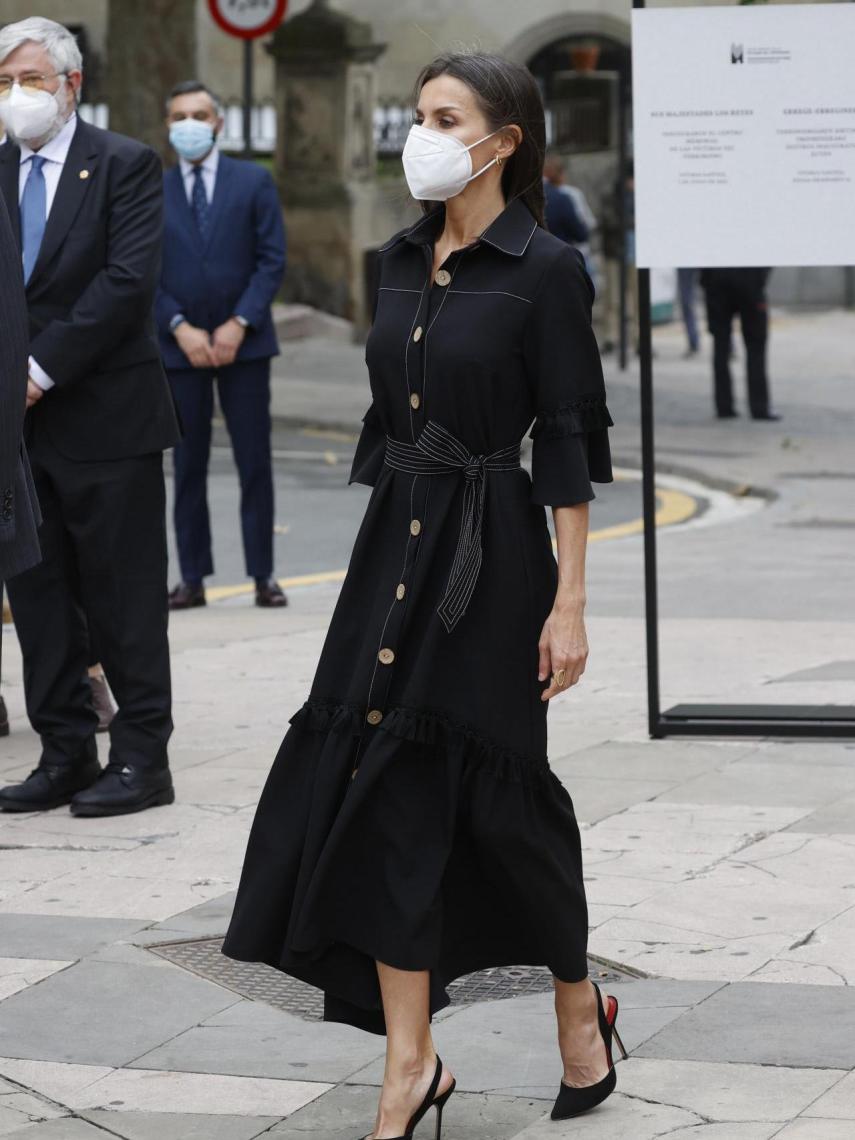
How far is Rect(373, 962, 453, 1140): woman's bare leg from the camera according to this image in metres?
3.75

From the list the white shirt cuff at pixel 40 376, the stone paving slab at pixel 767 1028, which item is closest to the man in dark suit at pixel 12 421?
the stone paving slab at pixel 767 1028

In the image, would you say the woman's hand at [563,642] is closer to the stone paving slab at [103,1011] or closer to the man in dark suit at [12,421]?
the man in dark suit at [12,421]

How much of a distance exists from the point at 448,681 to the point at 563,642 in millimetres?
209

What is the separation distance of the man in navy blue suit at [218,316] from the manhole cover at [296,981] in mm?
4807

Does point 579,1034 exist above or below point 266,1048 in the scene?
above

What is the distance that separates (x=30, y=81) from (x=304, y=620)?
368cm

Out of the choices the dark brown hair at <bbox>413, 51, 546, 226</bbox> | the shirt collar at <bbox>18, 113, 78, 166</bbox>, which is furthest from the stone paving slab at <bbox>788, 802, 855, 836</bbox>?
the shirt collar at <bbox>18, 113, 78, 166</bbox>

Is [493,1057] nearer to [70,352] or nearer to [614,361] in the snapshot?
[70,352]

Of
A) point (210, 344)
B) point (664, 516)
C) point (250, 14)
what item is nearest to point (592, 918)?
point (210, 344)

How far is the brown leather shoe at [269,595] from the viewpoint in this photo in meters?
9.77

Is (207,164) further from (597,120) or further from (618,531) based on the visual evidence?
(597,120)

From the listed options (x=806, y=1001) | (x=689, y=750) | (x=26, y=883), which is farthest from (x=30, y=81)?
(x=806, y=1001)

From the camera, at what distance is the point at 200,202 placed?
9828 mm

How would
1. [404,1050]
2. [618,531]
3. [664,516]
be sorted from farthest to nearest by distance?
[664,516] → [618,531] → [404,1050]
